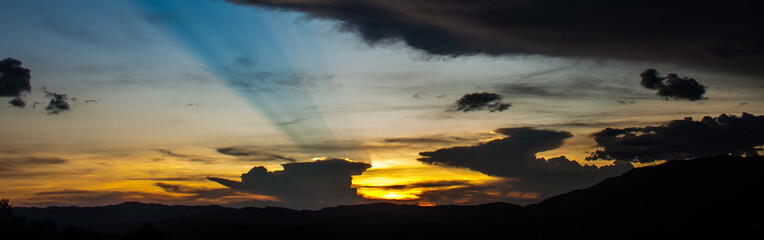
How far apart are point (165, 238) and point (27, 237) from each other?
3138 centimetres

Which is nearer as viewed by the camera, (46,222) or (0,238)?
(0,238)

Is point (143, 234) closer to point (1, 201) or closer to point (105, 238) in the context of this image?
point (105, 238)

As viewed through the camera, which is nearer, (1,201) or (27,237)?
(27,237)

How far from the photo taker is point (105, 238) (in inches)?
5600

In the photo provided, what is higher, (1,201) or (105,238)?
(1,201)

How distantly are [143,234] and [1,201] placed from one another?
40.2 meters

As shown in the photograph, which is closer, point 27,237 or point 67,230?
point 27,237

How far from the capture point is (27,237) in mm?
132250

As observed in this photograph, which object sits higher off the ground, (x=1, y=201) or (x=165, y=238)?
(x=1, y=201)

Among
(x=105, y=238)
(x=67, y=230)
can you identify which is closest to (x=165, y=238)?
(x=105, y=238)

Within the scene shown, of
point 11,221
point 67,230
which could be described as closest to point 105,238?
point 67,230

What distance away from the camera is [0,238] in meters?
126

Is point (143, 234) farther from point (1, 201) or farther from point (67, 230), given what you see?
point (1, 201)

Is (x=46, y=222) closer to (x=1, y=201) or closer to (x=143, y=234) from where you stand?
(x=1, y=201)
